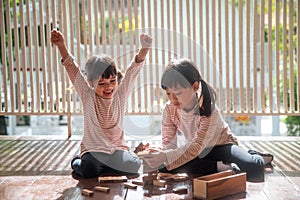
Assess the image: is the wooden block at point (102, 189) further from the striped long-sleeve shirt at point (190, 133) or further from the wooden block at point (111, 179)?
the striped long-sleeve shirt at point (190, 133)

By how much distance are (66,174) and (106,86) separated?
1.65 ft

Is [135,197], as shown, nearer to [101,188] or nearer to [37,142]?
[101,188]

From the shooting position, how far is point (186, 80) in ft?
7.68

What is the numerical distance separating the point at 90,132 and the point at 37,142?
1004 mm

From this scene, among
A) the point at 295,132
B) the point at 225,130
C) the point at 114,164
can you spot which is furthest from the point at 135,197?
the point at 295,132

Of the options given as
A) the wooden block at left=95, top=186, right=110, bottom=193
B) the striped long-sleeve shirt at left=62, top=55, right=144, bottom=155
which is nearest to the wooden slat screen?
the striped long-sleeve shirt at left=62, top=55, right=144, bottom=155

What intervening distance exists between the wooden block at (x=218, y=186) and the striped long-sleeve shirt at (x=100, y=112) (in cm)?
61

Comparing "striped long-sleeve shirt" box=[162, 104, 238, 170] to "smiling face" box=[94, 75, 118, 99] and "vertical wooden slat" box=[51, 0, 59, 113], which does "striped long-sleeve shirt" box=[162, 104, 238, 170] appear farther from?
"vertical wooden slat" box=[51, 0, 59, 113]

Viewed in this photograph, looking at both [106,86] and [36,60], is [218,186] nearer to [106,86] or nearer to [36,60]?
[106,86]

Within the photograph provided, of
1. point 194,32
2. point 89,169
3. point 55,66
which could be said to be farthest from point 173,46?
point 89,169

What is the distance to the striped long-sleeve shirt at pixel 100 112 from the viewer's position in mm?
2488

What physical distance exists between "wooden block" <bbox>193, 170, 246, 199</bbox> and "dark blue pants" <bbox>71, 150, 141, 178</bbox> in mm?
491

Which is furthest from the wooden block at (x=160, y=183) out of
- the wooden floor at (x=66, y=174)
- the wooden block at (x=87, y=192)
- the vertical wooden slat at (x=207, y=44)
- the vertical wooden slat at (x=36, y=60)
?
the vertical wooden slat at (x=36, y=60)

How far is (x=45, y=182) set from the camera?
93.7 inches
